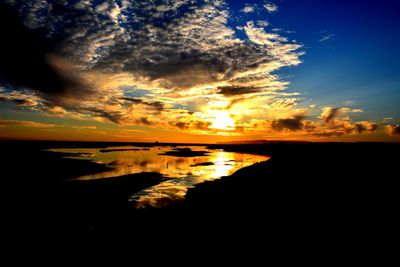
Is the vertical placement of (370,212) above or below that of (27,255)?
above

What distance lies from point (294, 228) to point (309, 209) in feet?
9.45

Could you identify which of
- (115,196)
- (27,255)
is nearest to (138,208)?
(115,196)

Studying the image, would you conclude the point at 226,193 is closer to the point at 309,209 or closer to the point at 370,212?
the point at 309,209

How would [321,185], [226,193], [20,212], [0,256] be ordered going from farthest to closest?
[226,193] → [321,185] → [20,212] → [0,256]

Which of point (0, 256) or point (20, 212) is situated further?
point (20, 212)

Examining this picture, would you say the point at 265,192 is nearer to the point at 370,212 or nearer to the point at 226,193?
the point at 226,193

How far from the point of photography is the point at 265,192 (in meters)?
17.8

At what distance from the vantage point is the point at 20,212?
49.5 ft

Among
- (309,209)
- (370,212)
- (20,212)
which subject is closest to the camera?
(370,212)

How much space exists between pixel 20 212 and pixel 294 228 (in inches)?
683

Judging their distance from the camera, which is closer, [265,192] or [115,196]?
[265,192]

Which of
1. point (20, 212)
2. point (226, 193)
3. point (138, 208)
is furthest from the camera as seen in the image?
point (226, 193)

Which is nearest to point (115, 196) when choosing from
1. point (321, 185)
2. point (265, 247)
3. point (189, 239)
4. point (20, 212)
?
point (20, 212)

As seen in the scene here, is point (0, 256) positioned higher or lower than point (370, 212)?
lower
